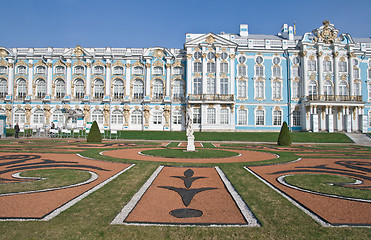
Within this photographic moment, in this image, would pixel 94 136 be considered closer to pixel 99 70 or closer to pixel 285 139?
pixel 285 139

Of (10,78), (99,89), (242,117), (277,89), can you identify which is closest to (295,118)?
(277,89)

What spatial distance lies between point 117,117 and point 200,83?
1682 centimetres

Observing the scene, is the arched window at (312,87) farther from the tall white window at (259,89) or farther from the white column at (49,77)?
the white column at (49,77)

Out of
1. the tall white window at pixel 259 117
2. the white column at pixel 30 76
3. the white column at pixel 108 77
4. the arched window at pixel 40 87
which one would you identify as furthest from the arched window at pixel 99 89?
the tall white window at pixel 259 117

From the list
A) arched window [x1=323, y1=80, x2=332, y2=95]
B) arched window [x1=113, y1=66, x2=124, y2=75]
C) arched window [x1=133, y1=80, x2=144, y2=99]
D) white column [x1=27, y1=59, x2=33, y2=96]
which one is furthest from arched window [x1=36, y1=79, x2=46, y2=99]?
arched window [x1=323, y1=80, x2=332, y2=95]

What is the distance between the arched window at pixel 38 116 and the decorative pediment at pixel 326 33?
174 feet

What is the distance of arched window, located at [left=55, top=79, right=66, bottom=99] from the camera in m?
47.2

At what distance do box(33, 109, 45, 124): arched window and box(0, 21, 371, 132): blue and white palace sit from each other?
19cm

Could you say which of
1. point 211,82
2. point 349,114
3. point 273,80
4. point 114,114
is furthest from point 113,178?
point 349,114

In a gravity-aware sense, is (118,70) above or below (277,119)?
above

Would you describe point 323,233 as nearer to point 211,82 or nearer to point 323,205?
point 323,205

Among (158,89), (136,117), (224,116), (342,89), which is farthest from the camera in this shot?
(158,89)

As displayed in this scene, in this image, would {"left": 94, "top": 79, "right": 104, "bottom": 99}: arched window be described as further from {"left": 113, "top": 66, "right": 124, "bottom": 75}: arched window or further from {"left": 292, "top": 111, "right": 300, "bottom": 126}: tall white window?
{"left": 292, "top": 111, "right": 300, "bottom": 126}: tall white window

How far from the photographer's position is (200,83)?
143 ft
